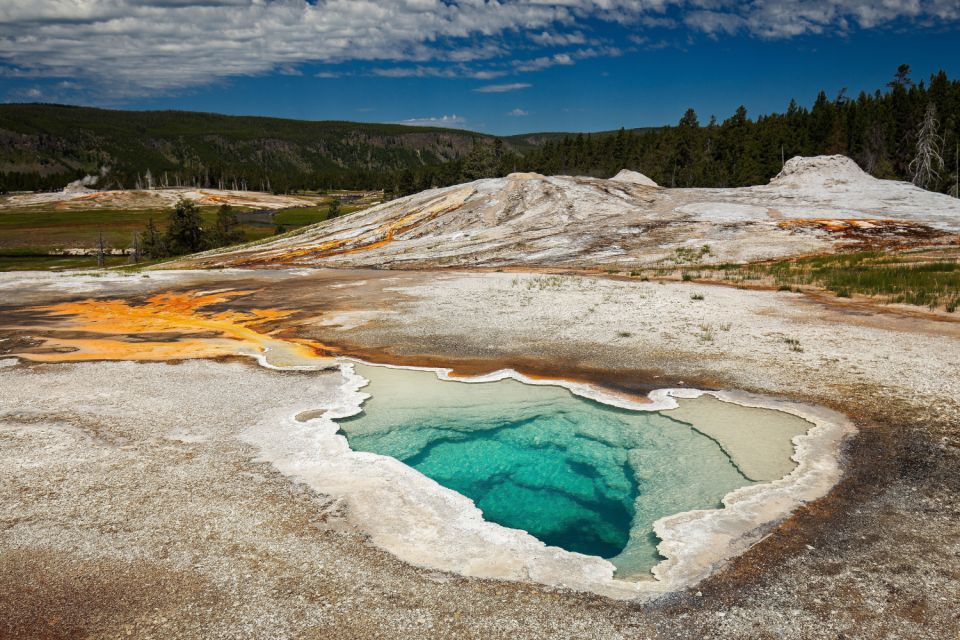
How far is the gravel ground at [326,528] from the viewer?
6.29 metres

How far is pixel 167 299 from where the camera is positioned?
30.0 meters

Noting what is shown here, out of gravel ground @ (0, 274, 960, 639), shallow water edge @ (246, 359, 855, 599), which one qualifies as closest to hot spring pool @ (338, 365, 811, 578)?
shallow water edge @ (246, 359, 855, 599)

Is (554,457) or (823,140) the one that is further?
(823,140)

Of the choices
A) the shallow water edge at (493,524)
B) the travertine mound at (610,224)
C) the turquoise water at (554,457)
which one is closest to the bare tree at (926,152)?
the travertine mound at (610,224)

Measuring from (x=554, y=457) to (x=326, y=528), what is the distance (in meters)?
4.98

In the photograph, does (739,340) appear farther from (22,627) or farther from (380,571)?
(22,627)

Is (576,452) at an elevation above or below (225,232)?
below

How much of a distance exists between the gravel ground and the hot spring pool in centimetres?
140

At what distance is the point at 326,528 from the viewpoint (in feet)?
26.7

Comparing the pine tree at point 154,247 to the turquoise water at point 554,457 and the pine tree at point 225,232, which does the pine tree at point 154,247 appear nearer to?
the pine tree at point 225,232

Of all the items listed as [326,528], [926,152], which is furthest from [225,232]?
[926,152]

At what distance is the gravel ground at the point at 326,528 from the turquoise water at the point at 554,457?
1.50 meters

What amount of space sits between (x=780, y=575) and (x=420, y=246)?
40.8 m

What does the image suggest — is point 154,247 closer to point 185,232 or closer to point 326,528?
point 185,232
